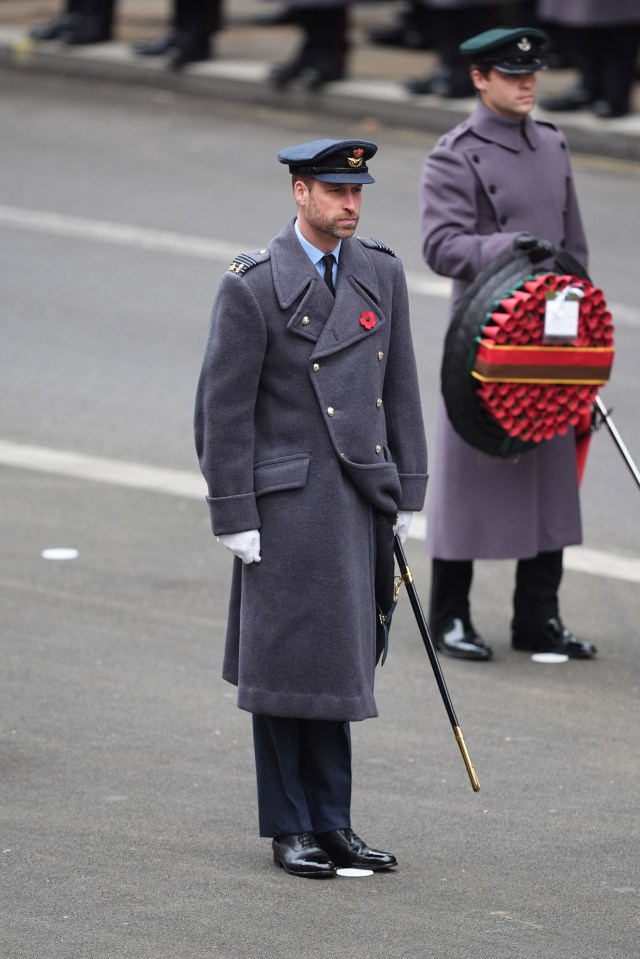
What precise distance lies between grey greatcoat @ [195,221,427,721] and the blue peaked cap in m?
0.23

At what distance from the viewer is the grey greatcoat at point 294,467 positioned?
17.3ft

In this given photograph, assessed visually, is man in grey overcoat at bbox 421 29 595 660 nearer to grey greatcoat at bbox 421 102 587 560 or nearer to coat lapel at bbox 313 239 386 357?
grey greatcoat at bbox 421 102 587 560

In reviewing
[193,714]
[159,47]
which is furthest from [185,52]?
[193,714]

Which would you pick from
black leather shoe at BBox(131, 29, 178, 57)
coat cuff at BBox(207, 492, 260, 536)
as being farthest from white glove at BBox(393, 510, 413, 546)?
black leather shoe at BBox(131, 29, 178, 57)

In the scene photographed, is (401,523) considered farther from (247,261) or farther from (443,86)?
(443,86)

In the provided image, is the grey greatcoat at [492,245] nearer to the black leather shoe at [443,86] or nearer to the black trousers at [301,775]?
the black trousers at [301,775]

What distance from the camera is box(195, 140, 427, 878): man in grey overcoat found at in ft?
17.3

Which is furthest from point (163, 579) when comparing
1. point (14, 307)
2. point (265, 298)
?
point (14, 307)

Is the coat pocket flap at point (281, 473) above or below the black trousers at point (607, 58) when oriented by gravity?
above

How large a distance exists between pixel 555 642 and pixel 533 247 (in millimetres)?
1435

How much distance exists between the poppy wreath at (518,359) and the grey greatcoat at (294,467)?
5.15 ft

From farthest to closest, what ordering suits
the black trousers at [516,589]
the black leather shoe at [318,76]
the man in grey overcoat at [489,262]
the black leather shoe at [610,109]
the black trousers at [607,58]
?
the black leather shoe at [318,76] < the black leather shoe at [610,109] < the black trousers at [607,58] < the black trousers at [516,589] < the man in grey overcoat at [489,262]

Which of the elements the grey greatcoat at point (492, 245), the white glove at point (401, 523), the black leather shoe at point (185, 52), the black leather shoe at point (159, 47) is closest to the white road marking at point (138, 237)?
the black leather shoe at point (185, 52)

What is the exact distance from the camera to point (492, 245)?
7051 mm
